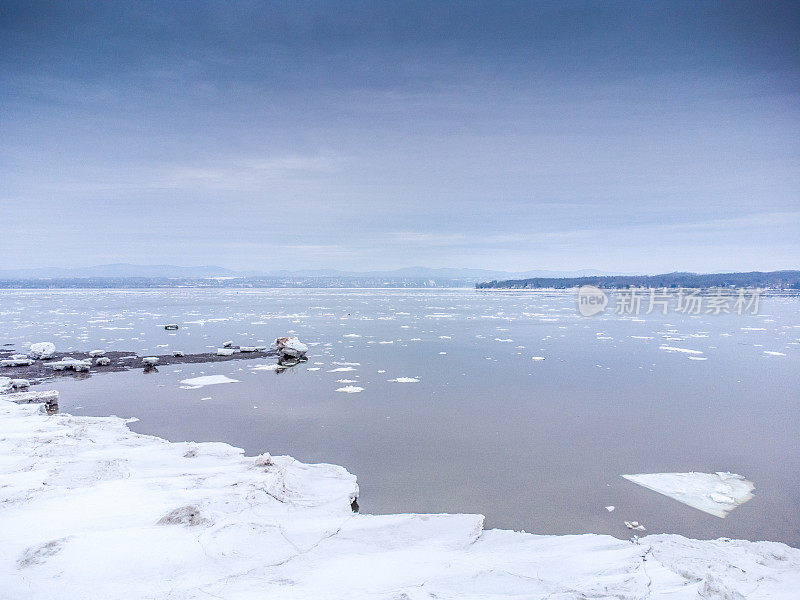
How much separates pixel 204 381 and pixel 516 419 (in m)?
7.21

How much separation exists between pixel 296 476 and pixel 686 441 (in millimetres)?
5593

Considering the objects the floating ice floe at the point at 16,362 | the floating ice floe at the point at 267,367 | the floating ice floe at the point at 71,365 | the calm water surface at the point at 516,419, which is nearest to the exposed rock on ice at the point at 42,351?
the floating ice floe at the point at 16,362

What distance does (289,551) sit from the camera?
155 inches

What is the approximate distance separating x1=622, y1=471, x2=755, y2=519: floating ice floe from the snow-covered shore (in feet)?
2.94

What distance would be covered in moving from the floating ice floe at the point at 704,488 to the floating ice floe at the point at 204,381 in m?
8.69

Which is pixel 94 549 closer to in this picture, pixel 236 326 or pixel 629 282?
pixel 236 326

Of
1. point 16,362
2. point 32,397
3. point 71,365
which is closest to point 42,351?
point 16,362

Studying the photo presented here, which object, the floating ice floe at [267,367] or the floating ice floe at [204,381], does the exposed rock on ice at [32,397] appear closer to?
the floating ice floe at [204,381]

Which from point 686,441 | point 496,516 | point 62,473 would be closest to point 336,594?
point 496,516

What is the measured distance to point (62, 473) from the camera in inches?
210

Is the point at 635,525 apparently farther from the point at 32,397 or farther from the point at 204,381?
the point at 32,397

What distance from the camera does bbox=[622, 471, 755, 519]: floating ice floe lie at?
16.4 feet

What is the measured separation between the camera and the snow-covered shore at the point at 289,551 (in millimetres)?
3398

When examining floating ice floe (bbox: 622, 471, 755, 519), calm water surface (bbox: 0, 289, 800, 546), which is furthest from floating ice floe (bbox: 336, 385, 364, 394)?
floating ice floe (bbox: 622, 471, 755, 519)
